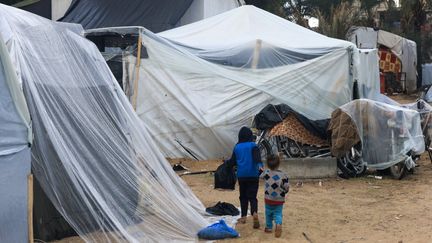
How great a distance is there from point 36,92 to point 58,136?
0.48m

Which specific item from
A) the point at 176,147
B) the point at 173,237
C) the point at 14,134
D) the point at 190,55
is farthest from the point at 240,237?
the point at 190,55

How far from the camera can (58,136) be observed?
553 centimetres

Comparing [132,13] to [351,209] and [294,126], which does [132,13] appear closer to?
[294,126]

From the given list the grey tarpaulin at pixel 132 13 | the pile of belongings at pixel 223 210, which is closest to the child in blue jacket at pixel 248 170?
the pile of belongings at pixel 223 210

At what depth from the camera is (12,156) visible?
4.92 m

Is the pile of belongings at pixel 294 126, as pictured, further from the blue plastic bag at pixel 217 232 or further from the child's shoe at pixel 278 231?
the blue plastic bag at pixel 217 232

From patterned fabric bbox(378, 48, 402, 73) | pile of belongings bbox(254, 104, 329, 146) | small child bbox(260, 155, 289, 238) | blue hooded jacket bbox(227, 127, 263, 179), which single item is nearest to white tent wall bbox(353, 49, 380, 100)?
pile of belongings bbox(254, 104, 329, 146)

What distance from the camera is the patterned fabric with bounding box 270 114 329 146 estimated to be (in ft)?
36.8

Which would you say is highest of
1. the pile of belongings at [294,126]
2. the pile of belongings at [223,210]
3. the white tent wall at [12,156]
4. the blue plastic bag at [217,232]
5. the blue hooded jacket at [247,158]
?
the white tent wall at [12,156]

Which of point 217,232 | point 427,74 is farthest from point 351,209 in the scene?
point 427,74

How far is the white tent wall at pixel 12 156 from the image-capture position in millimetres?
4840

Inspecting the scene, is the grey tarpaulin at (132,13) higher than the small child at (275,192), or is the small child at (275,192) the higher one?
the grey tarpaulin at (132,13)

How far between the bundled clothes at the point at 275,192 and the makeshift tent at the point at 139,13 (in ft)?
40.0

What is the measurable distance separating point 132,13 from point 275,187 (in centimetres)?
1343
